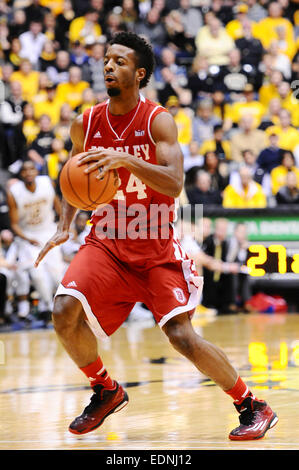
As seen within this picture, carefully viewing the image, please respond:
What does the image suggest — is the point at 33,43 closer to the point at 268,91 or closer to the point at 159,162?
the point at 268,91

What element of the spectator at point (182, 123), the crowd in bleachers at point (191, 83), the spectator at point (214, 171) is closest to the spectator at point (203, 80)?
the crowd in bleachers at point (191, 83)

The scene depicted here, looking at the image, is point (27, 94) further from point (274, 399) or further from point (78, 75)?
point (274, 399)

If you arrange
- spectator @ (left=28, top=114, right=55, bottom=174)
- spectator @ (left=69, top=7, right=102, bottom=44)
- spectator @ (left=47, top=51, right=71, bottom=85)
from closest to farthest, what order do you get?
1. spectator @ (left=28, top=114, right=55, bottom=174)
2. spectator @ (left=47, top=51, right=71, bottom=85)
3. spectator @ (left=69, top=7, right=102, bottom=44)

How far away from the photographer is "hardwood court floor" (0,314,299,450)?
15.0 ft

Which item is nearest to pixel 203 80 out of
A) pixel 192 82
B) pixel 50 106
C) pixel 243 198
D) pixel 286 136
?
pixel 192 82

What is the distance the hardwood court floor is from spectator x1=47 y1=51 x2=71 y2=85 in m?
5.56

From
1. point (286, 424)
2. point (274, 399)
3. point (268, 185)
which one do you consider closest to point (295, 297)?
point (268, 185)

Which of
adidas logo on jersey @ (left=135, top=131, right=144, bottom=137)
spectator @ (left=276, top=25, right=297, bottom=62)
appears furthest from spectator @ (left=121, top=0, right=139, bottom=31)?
adidas logo on jersey @ (left=135, top=131, right=144, bottom=137)

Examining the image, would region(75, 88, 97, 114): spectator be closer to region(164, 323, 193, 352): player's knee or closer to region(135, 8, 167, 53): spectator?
region(135, 8, 167, 53): spectator

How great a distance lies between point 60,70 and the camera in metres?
14.6

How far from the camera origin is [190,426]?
4914 mm

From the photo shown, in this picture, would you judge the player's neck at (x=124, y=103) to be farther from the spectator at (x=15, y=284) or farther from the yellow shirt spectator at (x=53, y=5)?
→ the yellow shirt spectator at (x=53, y=5)

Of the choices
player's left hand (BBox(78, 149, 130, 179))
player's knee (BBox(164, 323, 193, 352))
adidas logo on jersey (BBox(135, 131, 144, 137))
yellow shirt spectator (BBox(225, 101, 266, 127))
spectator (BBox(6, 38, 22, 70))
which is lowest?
player's knee (BBox(164, 323, 193, 352))

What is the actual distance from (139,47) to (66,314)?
1.48 metres
